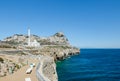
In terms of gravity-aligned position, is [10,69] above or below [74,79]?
above

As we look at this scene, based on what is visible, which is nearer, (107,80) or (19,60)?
(19,60)

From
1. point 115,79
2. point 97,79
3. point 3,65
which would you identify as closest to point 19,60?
point 3,65

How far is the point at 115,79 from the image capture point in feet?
198

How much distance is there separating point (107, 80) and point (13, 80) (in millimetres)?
37196

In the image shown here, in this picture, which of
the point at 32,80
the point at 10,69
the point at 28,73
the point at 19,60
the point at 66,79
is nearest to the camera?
the point at 32,80

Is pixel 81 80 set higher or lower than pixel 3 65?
lower

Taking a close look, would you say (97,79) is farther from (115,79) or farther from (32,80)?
(32,80)

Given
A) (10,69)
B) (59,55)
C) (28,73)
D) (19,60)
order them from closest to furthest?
1. (28,73)
2. (10,69)
3. (19,60)
4. (59,55)

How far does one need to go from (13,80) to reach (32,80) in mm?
2775

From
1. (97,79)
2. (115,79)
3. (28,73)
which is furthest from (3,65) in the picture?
(115,79)

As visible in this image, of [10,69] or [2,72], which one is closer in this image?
[2,72]

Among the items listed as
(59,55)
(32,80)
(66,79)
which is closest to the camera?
(32,80)

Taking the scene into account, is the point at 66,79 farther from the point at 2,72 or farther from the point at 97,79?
the point at 2,72

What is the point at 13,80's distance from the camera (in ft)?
87.3
